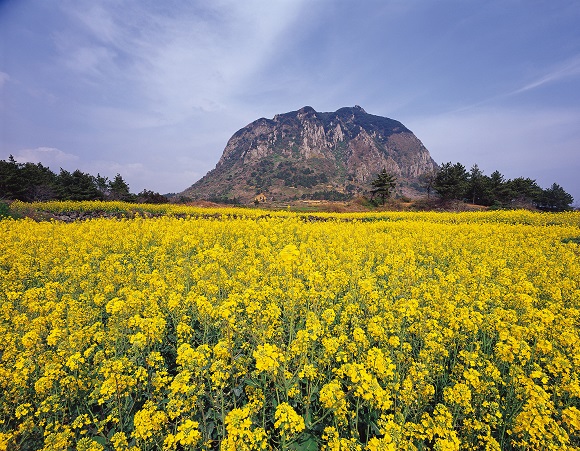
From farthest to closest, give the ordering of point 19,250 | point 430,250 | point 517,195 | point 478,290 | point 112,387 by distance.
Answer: point 517,195 → point 430,250 → point 19,250 → point 478,290 → point 112,387

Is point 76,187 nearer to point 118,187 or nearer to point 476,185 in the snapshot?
point 118,187

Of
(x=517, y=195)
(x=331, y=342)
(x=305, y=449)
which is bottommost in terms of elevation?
(x=305, y=449)

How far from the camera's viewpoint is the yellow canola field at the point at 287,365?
8.55 ft

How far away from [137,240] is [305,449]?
1075 centimetres

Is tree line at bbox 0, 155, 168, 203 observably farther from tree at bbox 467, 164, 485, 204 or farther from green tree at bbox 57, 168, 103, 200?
tree at bbox 467, 164, 485, 204

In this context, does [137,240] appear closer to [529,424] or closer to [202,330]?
[202,330]

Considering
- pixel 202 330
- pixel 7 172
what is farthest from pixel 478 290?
pixel 7 172

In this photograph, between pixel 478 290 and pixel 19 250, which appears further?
pixel 19 250

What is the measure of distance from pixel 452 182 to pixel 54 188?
75330 mm

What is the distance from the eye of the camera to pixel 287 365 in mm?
3275

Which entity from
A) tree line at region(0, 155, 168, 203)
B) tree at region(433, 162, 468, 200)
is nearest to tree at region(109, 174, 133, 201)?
tree line at region(0, 155, 168, 203)

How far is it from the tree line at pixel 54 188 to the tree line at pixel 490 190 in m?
56.3

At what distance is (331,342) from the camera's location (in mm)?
3264

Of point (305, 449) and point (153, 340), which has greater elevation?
point (153, 340)
